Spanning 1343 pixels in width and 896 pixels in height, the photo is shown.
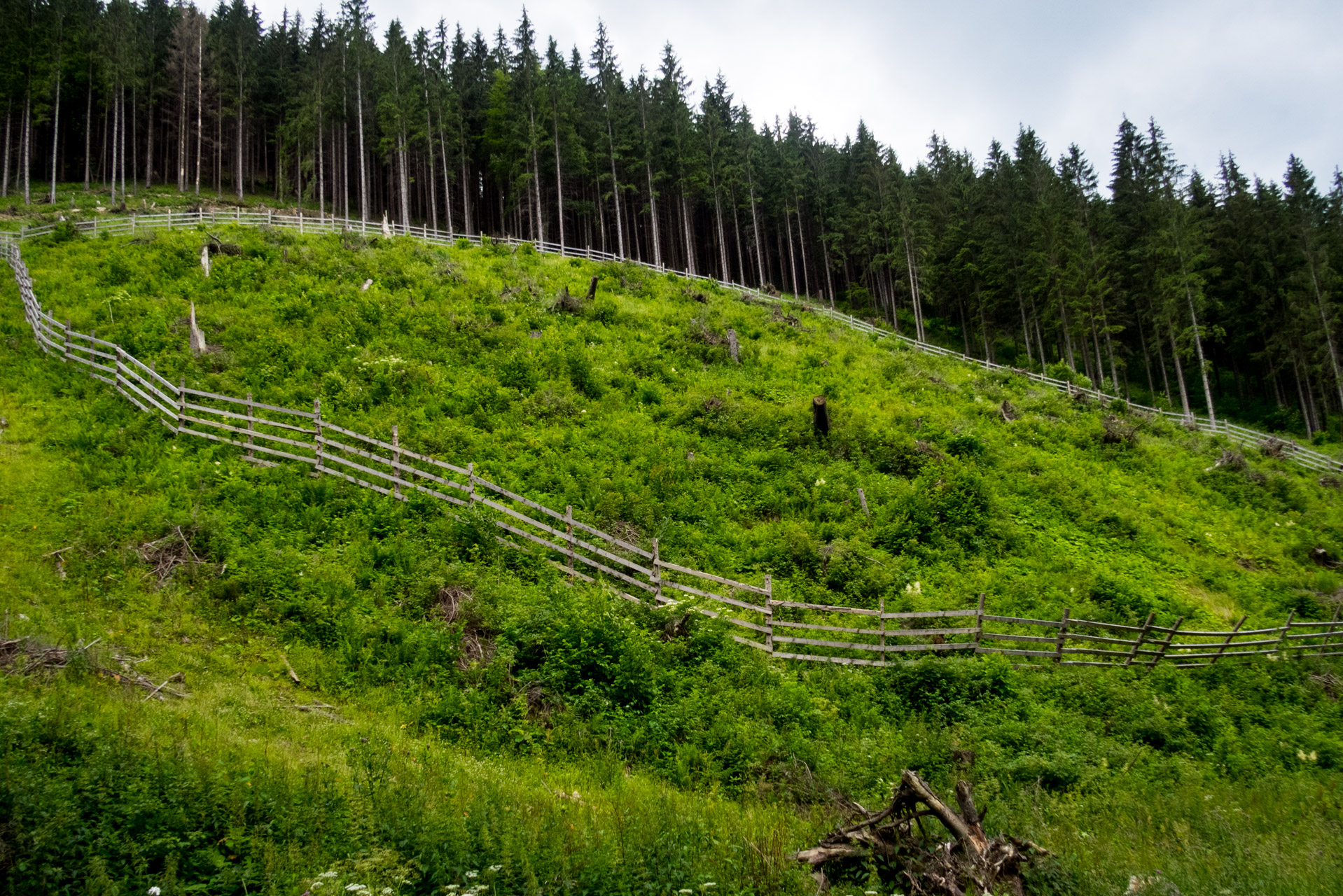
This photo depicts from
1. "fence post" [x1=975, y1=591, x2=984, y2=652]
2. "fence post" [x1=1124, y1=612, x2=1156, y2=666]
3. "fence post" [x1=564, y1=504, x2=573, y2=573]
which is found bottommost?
"fence post" [x1=1124, y1=612, x2=1156, y2=666]

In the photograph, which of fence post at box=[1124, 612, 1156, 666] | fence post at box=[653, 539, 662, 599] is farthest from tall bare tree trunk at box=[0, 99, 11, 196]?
fence post at box=[1124, 612, 1156, 666]

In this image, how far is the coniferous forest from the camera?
1791 inches

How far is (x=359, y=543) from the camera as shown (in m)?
13.5

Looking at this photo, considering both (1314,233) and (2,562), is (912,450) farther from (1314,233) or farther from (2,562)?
(1314,233)

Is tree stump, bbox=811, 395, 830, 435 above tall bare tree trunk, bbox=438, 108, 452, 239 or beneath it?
beneath

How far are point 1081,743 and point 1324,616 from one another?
11659 mm

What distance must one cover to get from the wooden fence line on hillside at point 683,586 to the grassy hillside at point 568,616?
59 cm

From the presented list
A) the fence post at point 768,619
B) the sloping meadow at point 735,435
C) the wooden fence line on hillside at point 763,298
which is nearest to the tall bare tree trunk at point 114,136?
the wooden fence line on hillside at point 763,298

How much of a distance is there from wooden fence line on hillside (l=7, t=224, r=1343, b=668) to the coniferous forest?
30.4m

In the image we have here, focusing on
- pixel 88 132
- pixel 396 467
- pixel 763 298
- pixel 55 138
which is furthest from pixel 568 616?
pixel 88 132

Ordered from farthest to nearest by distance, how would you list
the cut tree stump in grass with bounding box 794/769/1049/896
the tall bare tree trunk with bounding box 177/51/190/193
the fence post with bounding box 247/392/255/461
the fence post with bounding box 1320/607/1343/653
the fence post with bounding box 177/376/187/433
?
the tall bare tree trunk with bounding box 177/51/190/193
the fence post with bounding box 177/376/187/433
the fence post with bounding box 247/392/255/461
the fence post with bounding box 1320/607/1343/653
the cut tree stump in grass with bounding box 794/769/1049/896

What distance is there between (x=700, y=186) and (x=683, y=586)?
4498 centimetres

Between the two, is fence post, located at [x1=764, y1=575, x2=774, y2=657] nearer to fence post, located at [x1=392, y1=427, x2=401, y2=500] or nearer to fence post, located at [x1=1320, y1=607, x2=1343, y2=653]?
fence post, located at [x1=392, y1=427, x2=401, y2=500]

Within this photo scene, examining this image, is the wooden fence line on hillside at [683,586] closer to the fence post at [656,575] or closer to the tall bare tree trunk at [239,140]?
the fence post at [656,575]
